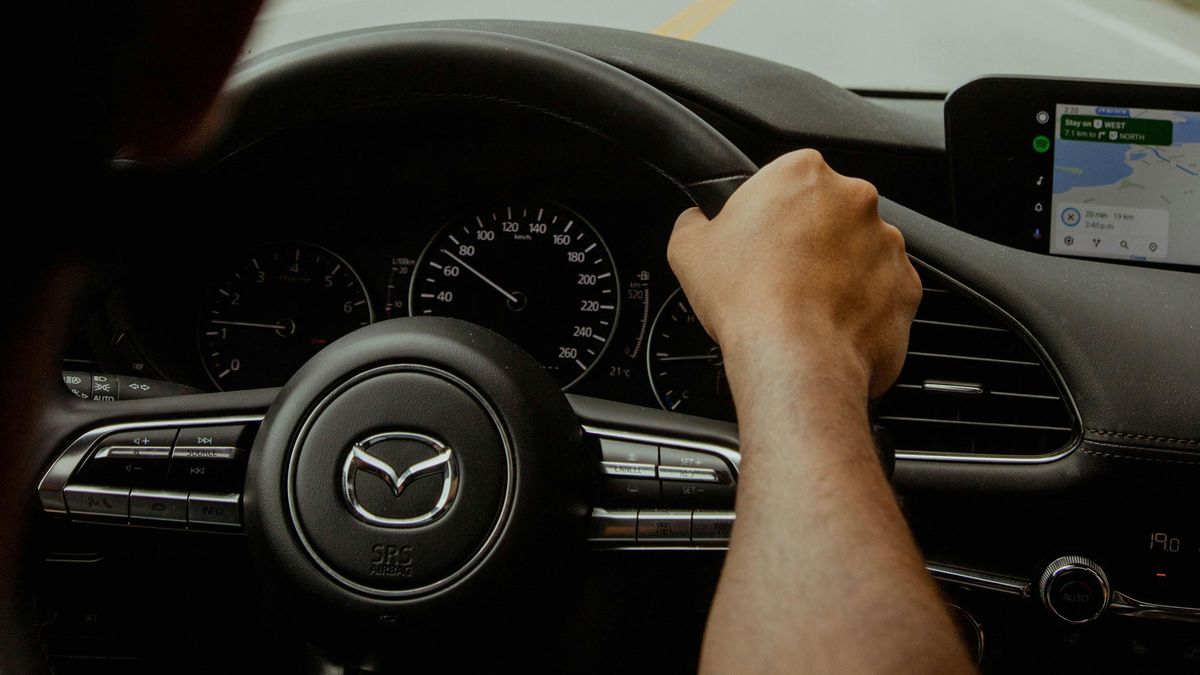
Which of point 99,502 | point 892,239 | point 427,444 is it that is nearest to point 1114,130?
point 892,239

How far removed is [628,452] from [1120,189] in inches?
35.2

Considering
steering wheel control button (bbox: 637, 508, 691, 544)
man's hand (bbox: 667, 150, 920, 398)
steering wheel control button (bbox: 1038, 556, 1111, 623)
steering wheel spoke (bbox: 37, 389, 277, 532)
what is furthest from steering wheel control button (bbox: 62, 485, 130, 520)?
steering wheel control button (bbox: 1038, 556, 1111, 623)

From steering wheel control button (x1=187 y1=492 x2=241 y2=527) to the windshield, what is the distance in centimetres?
104

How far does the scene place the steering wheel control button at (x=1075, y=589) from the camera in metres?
1.49

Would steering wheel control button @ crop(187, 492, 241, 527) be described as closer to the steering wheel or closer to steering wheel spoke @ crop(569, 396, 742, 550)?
the steering wheel

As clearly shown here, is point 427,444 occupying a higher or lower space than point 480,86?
lower

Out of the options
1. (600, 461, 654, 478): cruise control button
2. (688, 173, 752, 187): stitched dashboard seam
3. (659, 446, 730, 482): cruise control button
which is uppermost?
(688, 173, 752, 187): stitched dashboard seam

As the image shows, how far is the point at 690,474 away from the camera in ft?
4.33

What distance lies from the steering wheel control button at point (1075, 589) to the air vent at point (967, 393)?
181 mm

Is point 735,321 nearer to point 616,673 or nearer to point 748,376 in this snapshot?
point 748,376

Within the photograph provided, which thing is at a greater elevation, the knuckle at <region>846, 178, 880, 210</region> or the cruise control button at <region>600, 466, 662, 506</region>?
the knuckle at <region>846, 178, 880, 210</region>

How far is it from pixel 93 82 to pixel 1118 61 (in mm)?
2760

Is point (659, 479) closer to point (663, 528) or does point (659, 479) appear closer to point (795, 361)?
point (663, 528)

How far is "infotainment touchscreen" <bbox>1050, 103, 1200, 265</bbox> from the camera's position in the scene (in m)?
1.72
